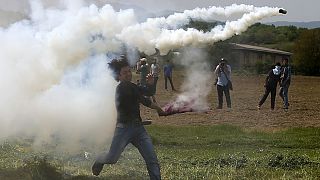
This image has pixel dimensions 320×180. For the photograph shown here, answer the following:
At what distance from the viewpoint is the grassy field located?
10922 mm

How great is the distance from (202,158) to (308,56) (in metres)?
56.9

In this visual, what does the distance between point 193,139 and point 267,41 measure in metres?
68.7

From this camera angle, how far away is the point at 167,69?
1280 inches

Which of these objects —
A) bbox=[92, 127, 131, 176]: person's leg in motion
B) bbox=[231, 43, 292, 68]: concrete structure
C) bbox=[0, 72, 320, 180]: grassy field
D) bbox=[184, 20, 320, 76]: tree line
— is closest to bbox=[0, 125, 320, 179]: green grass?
bbox=[0, 72, 320, 180]: grassy field

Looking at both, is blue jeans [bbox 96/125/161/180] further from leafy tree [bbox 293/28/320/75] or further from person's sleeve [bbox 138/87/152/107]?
leafy tree [bbox 293/28/320/75]

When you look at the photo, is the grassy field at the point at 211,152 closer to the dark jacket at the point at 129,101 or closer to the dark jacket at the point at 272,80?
the dark jacket at the point at 272,80

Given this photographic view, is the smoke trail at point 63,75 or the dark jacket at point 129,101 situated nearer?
the dark jacket at point 129,101

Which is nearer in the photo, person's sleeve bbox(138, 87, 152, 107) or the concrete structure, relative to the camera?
person's sleeve bbox(138, 87, 152, 107)

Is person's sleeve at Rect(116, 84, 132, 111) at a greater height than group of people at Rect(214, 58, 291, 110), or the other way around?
person's sleeve at Rect(116, 84, 132, 111)

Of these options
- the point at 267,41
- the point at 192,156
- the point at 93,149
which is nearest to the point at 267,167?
the point at 192,156

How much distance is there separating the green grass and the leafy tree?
51122 mm

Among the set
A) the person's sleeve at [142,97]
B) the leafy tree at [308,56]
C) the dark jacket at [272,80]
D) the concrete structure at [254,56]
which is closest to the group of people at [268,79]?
the dark jacket at [272,80]

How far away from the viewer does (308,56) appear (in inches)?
2640

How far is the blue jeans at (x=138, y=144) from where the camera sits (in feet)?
31.8
